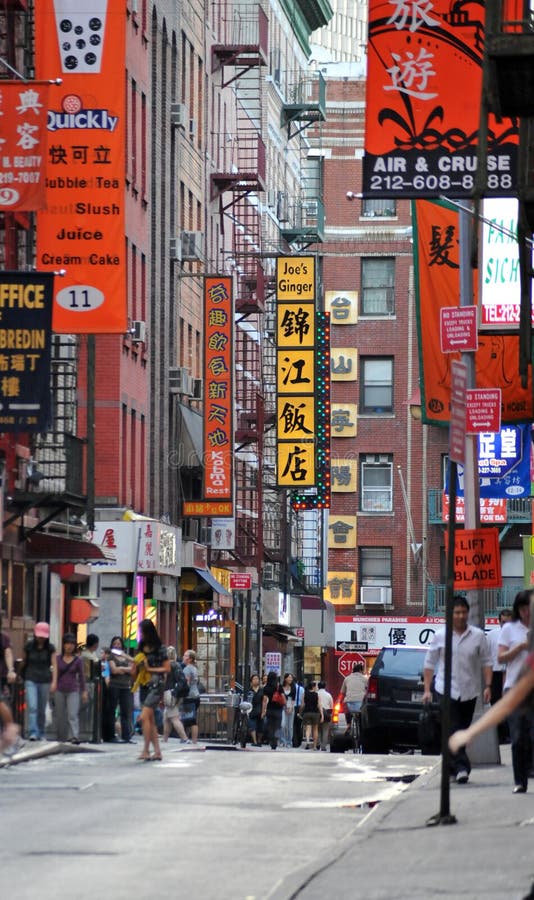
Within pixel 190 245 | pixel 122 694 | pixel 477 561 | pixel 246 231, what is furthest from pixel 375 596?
pixel 477 561

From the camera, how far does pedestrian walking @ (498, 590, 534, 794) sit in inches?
704

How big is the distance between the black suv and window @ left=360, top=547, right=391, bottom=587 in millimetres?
53304

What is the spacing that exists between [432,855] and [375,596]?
71065 mm

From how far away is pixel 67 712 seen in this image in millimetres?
29422

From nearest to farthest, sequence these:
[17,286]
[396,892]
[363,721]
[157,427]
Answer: [396,892] → [17,286] → [363,721] → [157,427]

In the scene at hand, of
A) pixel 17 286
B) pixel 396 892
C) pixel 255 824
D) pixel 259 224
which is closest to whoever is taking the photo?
pixel 396 892

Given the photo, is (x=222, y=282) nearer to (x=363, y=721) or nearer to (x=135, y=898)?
(x=363, y=721)

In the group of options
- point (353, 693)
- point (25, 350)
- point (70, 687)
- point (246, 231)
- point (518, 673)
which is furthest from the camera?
point (246, 231)

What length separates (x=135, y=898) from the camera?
11961 millimetres

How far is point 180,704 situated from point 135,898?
2489 centimetres

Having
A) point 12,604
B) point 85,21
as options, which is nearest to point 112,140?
point 85,21

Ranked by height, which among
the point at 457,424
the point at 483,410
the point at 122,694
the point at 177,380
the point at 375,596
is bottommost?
the point at 122,694

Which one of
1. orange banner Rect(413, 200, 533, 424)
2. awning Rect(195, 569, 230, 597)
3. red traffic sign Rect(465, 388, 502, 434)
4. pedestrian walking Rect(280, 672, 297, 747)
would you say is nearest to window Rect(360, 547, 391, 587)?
awning Rect(195, 569, 230, 597)

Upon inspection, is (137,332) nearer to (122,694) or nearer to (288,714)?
(288,714)
